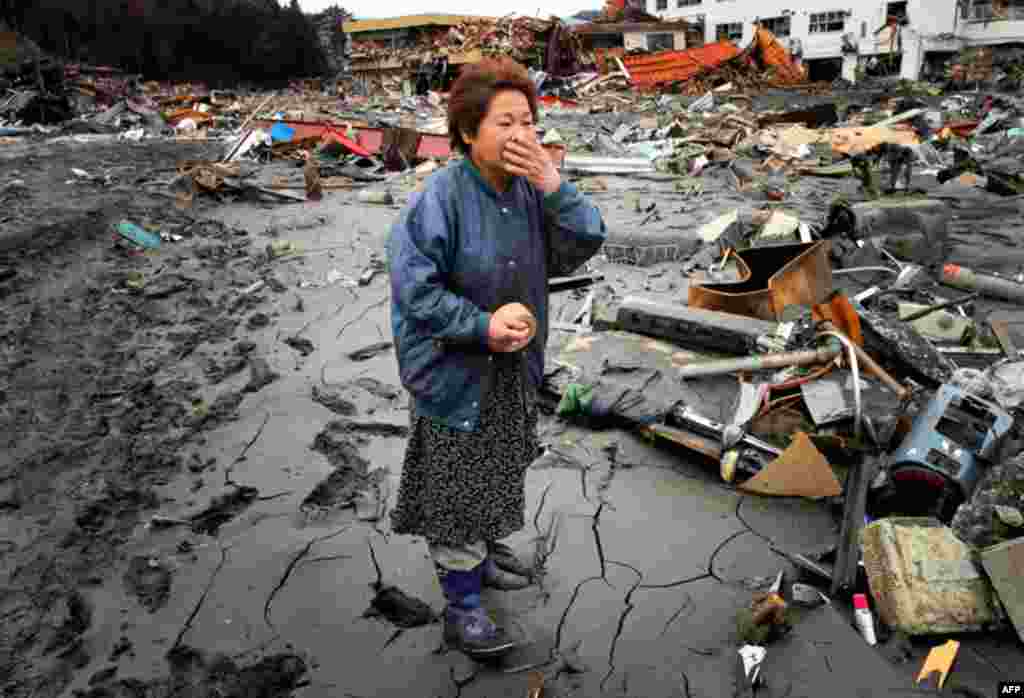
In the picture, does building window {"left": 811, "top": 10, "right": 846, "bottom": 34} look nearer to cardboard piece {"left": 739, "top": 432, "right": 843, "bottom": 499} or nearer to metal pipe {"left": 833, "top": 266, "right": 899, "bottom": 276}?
metal pipe {"left": 833, "top": 266, "right": 899, "bottom": 276}

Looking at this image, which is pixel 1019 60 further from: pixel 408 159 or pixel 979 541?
pixel 979 541

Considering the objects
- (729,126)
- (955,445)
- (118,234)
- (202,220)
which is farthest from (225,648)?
(729,126)

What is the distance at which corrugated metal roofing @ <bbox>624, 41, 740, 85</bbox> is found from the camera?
86.8 ft

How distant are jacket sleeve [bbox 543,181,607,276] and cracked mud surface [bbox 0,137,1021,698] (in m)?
1.23

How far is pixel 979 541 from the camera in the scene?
213 centimetres

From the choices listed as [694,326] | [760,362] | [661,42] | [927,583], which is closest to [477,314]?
[927,583]

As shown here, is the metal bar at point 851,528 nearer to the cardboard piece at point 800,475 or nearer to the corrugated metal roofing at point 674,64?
the cardboard piece at point 800,475

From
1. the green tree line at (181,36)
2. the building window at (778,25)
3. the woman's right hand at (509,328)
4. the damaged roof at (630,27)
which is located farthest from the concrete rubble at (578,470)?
the green tree line at (181,36)

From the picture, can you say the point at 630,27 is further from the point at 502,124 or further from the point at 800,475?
the point at 502,124

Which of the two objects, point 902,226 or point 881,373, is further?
point 902,226

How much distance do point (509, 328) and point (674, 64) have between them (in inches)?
1109

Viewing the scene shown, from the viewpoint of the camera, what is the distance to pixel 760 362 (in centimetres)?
333

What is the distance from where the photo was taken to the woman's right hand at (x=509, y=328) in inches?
65.7

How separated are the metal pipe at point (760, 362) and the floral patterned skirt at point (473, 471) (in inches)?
65.2
